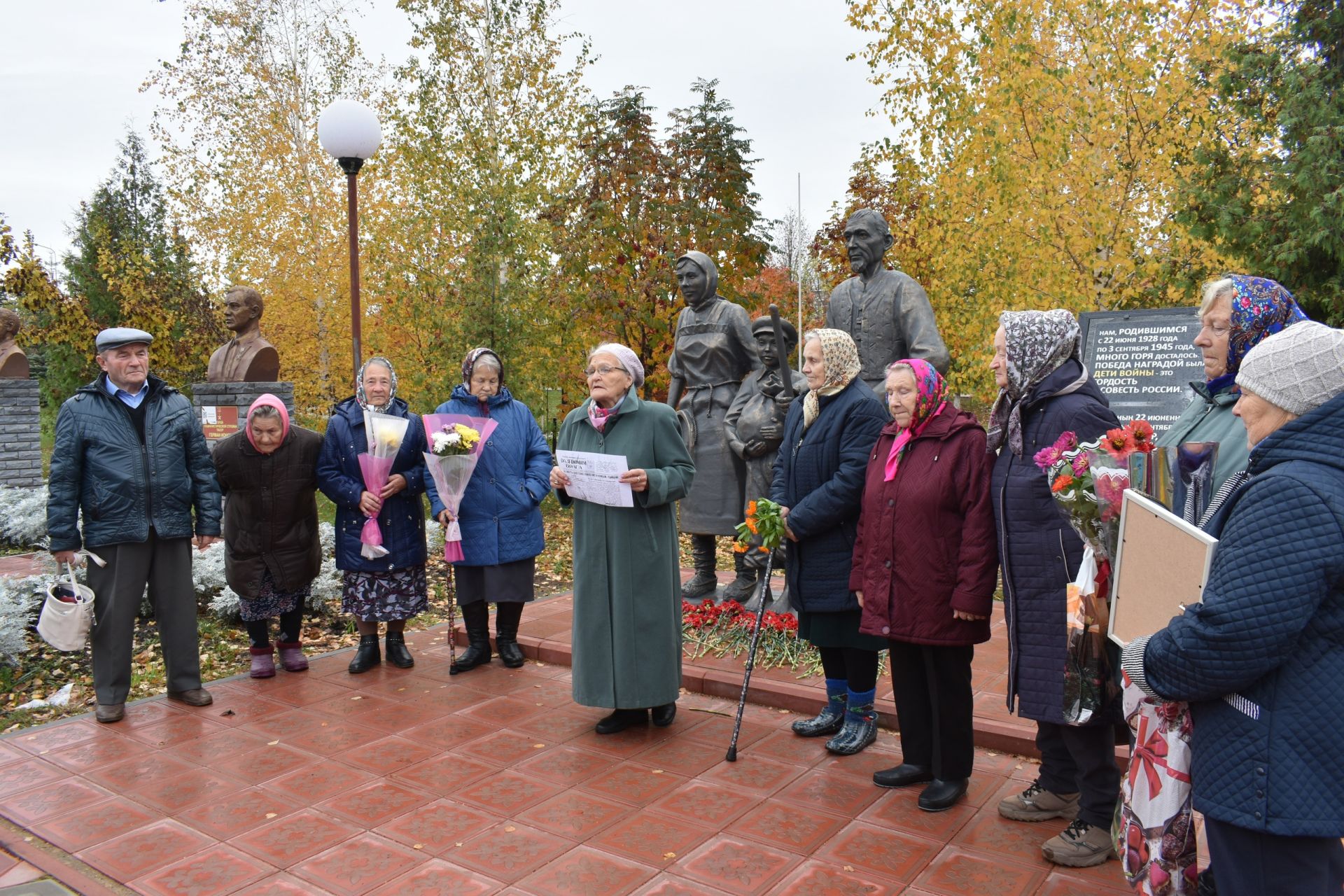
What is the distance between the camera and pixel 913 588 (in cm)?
368

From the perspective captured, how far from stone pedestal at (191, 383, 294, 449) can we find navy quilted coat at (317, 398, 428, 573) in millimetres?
3760

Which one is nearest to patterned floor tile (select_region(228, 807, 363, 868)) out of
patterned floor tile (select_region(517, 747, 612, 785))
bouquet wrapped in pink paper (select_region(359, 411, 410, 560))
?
patterned floor tile (select_region(517, 747, 612, 785))

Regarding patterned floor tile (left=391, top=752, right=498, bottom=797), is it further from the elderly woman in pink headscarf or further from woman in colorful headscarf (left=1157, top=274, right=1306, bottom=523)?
woman in colorful headscarf (left=1157, top=274, right=1306, bottom=523)

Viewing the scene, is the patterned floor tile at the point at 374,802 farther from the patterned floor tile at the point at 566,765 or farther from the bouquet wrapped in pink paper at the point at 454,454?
the bouquet wrapped in pink paper at the point at 454,454

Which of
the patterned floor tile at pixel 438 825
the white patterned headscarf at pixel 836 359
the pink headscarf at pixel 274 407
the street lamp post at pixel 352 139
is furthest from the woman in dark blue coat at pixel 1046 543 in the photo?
the street lamp post at pixel 352 139

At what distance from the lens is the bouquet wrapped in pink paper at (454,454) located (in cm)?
535

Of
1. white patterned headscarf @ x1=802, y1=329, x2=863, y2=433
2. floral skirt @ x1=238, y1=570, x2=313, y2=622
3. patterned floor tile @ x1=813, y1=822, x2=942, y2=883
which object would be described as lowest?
patterned floor tile @ x1=813, y1=822, x2=942, y2=883

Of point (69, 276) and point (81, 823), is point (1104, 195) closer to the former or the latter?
point (81, 823)

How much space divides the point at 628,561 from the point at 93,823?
99.9 inches

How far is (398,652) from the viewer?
602cm

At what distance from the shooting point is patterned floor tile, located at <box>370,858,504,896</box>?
323 centimetres

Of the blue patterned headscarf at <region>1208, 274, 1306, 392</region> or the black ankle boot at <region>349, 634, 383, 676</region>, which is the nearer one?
the blue patterned headscarf at <region>1208, 274, 1306, 392</region>

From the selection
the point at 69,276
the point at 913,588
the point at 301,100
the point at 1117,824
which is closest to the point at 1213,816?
the point at 1117,824

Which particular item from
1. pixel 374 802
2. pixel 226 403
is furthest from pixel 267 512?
pixel 226 403
